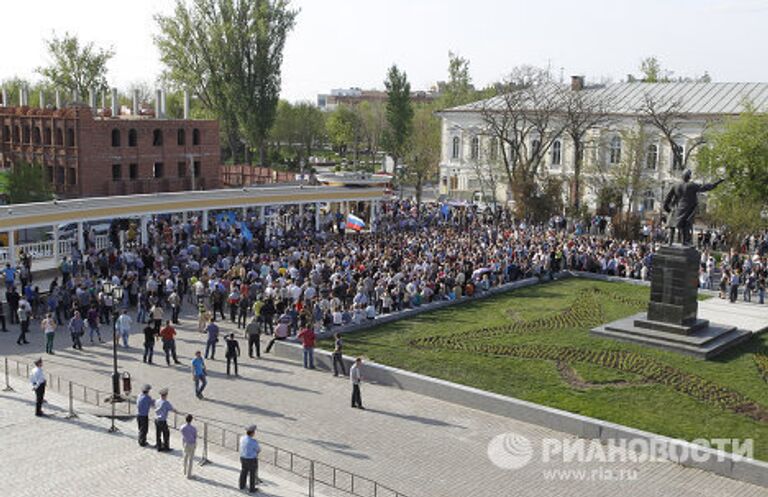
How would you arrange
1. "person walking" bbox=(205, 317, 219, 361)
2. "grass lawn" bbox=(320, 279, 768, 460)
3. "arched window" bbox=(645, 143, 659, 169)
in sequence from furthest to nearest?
"arched window" bbox=(645, 143, 659, 169) → "person walking" bbox=(205, 317, 219, 361) → "grass lawn" bbox=(320, 279, 768, 460)

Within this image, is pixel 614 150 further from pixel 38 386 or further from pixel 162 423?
pixel 162 423

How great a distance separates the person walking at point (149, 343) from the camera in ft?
74.8

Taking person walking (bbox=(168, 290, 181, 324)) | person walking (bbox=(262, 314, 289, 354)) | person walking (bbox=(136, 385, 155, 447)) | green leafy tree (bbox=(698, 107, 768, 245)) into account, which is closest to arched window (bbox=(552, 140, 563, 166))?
green leafy tree (bbox=(698, 107, 768, 245))

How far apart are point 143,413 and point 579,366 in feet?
39.4

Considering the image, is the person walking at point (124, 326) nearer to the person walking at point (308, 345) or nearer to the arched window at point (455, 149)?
the person walking at point (308, 345)

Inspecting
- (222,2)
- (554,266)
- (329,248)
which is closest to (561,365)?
(554,266)

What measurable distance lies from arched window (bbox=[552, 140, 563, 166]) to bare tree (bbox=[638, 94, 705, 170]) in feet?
24.3

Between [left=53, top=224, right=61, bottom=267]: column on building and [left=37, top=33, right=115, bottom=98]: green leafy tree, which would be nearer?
[left=53, top=224, right=61, bottom=267]: column on building

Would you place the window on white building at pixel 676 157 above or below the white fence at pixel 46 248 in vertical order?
above

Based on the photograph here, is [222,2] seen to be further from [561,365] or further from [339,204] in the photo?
[561,365]

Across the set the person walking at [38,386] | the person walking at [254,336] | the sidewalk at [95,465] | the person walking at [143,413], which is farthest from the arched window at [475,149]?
the person walking at [143,413]

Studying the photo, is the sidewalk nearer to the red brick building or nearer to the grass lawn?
the grass lawn

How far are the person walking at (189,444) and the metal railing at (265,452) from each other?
72cm

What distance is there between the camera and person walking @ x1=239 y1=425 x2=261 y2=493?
15.1 meters
